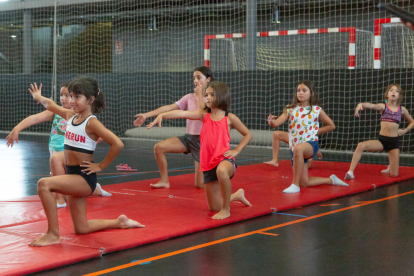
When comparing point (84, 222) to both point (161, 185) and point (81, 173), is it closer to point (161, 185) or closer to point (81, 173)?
point (81, 173)

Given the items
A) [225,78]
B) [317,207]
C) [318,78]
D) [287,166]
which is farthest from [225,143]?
[225,78]

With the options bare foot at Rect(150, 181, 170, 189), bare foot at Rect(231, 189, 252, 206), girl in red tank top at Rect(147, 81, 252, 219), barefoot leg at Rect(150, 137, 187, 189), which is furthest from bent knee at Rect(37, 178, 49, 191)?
bare foot at Rect(150, 181, 170, 189)

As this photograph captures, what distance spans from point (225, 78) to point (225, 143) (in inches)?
274

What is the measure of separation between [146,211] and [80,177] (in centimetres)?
104

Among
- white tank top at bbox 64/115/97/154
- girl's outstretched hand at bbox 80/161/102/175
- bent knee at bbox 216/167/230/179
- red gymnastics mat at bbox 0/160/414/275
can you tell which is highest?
white tank top at bbox 64/115/97/154

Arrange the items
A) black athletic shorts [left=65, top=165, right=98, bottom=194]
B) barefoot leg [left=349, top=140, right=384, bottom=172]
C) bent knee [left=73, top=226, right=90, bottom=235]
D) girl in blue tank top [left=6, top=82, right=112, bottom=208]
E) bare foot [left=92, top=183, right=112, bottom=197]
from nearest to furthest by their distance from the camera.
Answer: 1. black athletic shorts [left=65, top=165, right=98, bottom=194]
2. bent knee [left=73, top=226, right=90, bottom=235]
3. girl in blue tank top [left=6, top=82, right=112, bottom=208]
4. bare foot [left=92, top=183, right=112, bottom=197]
5. barefoot leg [left=349, top=140, right=384, bottom=172]

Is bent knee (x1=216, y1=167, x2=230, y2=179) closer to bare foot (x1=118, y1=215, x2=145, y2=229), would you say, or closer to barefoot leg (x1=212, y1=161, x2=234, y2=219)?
barefoot leg (x1=212, y1=161, x2=234, y2=219)

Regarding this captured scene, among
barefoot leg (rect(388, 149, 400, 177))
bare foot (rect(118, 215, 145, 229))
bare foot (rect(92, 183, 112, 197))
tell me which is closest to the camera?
bare foot (rect(118, 215, 145, 229))

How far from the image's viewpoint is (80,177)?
3.22 m

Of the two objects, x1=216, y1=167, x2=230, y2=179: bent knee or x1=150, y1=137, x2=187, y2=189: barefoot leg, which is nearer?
x1=216, y1=167, x2=230, y2=179: bent knee

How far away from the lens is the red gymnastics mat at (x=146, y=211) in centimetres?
297

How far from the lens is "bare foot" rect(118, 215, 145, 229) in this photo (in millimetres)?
3512

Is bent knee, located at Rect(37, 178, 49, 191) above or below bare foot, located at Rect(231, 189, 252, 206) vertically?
above

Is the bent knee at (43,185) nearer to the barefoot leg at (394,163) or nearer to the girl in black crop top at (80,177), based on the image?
the girl in black crop top at (80,177)
